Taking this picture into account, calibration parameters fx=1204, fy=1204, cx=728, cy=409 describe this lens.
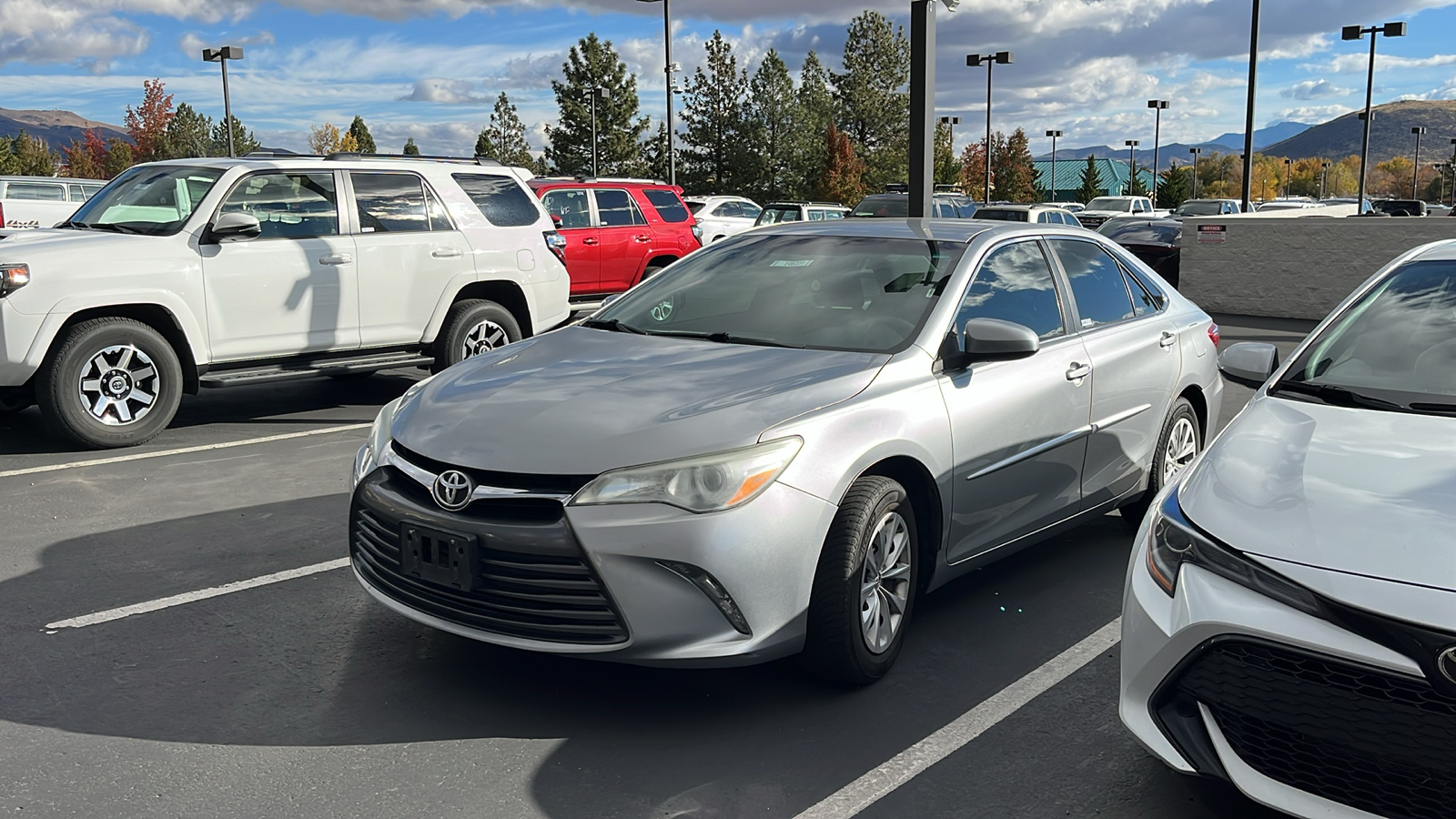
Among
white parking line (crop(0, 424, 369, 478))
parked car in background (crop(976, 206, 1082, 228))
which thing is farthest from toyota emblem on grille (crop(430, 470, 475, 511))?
parked car in background (crop(976, 206, 1082, 228))

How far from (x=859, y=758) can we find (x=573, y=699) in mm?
962

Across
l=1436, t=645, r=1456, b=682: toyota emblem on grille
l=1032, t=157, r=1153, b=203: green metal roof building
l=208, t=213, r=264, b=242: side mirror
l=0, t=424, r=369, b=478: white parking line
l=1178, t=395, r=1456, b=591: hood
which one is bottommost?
l=0, t=424, r=369, b=478: white parking line

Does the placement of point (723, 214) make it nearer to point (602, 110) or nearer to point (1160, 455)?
point (1160, 455)

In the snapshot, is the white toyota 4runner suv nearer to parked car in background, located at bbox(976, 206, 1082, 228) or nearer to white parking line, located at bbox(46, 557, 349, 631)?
white parking line, located at bbox(46, 557, 349, 631)

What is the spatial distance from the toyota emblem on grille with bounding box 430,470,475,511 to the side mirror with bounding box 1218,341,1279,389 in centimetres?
264

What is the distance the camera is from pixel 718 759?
3500mm

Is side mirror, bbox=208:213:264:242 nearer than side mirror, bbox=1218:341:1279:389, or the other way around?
side mirror, bbox=1218:341:1279:389

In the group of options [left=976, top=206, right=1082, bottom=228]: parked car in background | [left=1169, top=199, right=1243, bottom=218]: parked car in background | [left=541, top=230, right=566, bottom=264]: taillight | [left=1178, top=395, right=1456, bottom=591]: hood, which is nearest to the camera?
[left=1178, top=395, right=1456, bottom=591]: hood

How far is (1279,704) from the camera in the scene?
8.87 feet

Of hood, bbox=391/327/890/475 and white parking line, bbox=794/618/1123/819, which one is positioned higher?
hood, bbox=391/327/890/475

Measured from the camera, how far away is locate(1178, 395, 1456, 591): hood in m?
2.69

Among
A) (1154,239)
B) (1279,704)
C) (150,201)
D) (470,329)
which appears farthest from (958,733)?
(1154,239)

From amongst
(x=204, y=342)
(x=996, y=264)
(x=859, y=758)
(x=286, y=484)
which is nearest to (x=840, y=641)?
(x=859, y=758)

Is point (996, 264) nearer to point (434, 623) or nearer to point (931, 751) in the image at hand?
point (931, 751)
